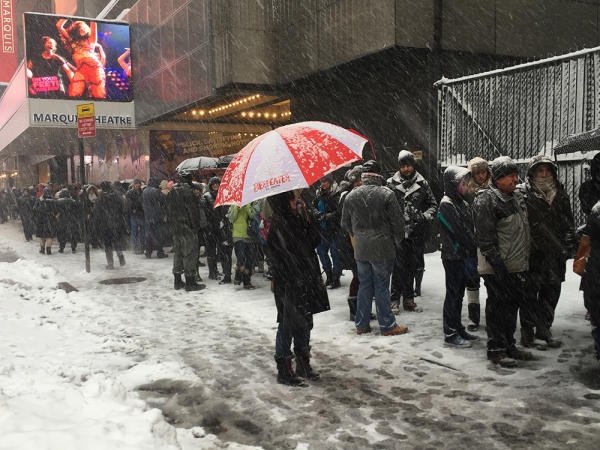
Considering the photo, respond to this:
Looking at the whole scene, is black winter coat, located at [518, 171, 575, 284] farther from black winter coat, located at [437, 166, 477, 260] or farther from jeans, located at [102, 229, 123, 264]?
jeans, located at [102, 229, 123, 264]

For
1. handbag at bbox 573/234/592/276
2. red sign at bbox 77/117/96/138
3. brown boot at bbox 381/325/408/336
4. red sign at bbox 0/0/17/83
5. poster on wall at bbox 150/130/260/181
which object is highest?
red sign at bbox 0/0/17/83

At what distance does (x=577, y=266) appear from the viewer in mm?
5551

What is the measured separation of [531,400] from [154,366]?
359 cm

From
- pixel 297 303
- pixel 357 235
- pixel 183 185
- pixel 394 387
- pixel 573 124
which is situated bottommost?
pixel 394 387

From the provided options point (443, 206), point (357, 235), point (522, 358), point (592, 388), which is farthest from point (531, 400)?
point (357, 235)

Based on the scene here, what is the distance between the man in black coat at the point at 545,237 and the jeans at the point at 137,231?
1178 cm

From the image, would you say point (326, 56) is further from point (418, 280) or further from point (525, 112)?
point (418, 280)

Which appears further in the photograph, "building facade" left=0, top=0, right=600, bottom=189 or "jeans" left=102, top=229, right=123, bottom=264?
"jeans" left=102, top=229, right=123, bottom=264

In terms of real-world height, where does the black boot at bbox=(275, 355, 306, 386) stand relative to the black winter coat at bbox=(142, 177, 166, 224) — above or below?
below

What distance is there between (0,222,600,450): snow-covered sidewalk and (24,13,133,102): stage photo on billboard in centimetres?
1747

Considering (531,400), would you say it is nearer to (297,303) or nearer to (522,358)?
(522,358)

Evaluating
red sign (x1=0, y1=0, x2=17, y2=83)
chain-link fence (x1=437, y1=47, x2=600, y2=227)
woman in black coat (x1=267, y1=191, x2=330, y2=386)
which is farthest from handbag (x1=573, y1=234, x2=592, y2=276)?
red sign (x1=0, y1=0, x2=17, y2=83)

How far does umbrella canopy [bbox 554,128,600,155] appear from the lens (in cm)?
566

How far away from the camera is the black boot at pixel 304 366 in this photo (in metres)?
5.68
